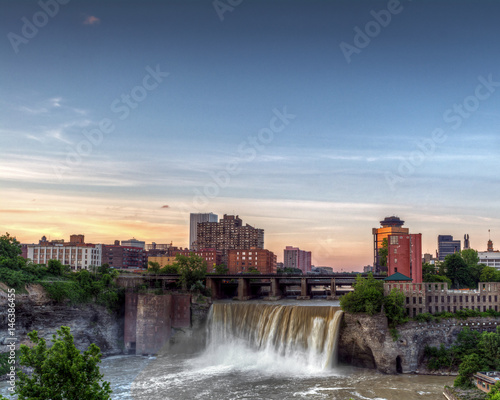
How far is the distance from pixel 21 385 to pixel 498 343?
1589 inches

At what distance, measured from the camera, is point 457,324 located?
52.0 metres

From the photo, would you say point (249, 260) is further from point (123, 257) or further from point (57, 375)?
point (57, 375)

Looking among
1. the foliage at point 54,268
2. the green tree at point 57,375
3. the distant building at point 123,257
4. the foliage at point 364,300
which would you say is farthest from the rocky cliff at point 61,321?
the distant building at point 123,257

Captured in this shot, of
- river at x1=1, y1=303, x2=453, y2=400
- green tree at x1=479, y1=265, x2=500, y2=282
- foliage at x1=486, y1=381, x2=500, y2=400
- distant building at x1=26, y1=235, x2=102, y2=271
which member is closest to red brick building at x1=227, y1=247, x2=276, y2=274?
distant building at x1=26, y1=235, x2=102, y2=271

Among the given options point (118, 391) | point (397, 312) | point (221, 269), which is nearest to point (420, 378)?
point (397, 312)

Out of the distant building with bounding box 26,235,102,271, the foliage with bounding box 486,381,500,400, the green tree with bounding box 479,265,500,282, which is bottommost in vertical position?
the foliage with bounding box 486,381,500,400

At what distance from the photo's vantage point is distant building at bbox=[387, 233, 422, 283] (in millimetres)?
71188

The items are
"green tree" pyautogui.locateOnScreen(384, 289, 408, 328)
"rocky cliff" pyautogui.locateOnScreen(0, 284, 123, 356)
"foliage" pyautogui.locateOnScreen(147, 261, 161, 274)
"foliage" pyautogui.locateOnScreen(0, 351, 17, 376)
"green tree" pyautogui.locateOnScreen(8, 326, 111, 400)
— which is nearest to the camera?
"green tree" pyautogui.locateOnScreen(8, 326, 111, 400)

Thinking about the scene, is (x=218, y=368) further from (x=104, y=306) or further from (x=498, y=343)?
(x=498, y=343)

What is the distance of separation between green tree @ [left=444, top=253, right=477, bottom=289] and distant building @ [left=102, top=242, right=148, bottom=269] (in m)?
109

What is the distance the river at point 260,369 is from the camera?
43.8m

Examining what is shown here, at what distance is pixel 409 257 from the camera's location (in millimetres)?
71562

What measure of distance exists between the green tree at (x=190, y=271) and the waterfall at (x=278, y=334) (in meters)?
11.8

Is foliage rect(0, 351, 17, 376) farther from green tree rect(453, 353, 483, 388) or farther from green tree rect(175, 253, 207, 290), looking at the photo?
green tree rect(453, 353, 483, 388)
